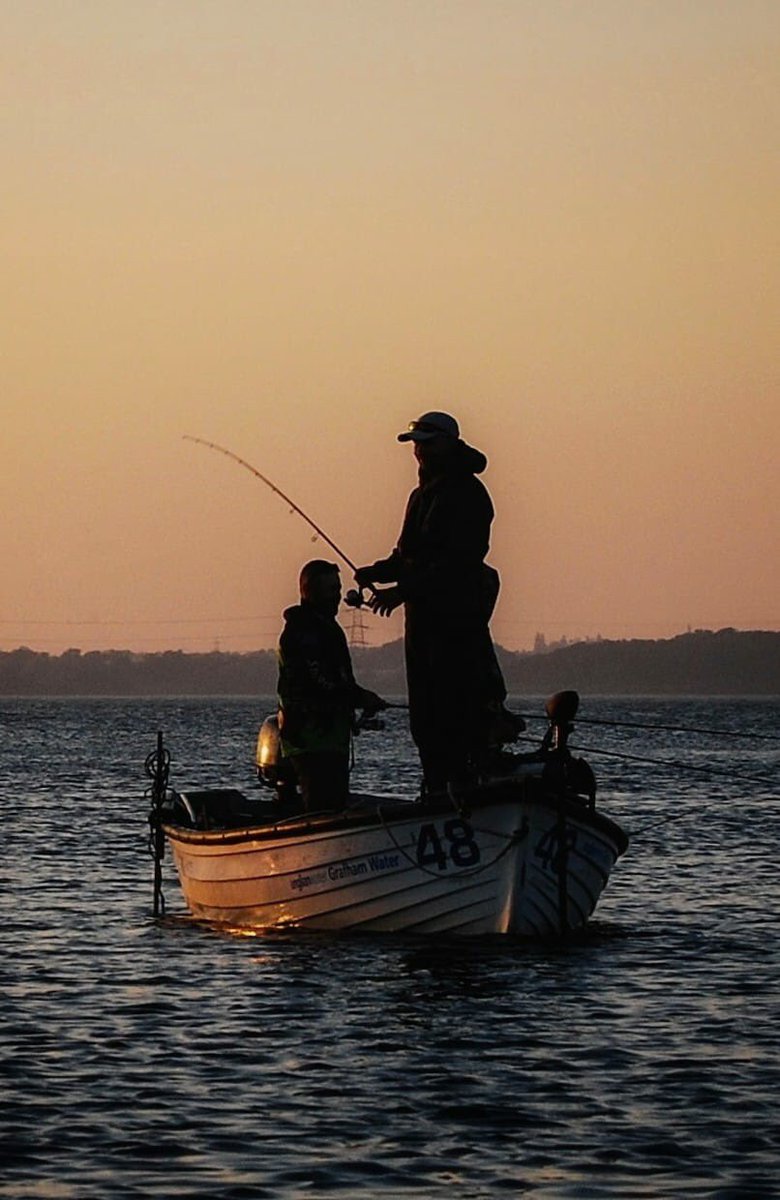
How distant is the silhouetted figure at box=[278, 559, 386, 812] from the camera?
19906 mm

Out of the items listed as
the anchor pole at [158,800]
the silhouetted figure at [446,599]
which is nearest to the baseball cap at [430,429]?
the silhouetted figure at [446,599]

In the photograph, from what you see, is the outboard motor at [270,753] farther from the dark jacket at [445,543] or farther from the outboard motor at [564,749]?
the outboard motor at [564,749]

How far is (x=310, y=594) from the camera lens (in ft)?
65.3

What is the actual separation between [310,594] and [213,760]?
2348 inches

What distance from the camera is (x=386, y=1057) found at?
48.3ft

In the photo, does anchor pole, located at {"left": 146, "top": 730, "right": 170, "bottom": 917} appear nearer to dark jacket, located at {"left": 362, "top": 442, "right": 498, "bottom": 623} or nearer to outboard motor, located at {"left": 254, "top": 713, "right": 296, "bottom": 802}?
outboard motor, located at {"left": 254, "top": 713, "right": 296, "bottom": 802}

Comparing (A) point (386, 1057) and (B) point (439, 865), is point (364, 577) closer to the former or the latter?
(B) point (439, 865)

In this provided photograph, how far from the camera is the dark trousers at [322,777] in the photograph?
20125 millimetres

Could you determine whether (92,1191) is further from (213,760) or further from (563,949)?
(213,760)

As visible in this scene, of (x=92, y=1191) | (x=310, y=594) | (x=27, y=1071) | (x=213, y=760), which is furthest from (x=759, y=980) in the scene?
(x=213, y=760)

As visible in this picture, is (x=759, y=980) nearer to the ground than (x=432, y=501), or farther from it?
nearer to the ground

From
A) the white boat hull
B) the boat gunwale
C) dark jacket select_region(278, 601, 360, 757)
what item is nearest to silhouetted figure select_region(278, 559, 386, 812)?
dark jacket select_region(278, 601, 360, 757)

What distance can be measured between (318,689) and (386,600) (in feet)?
4.92

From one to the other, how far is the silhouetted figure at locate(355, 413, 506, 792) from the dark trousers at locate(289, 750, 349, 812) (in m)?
1.01
